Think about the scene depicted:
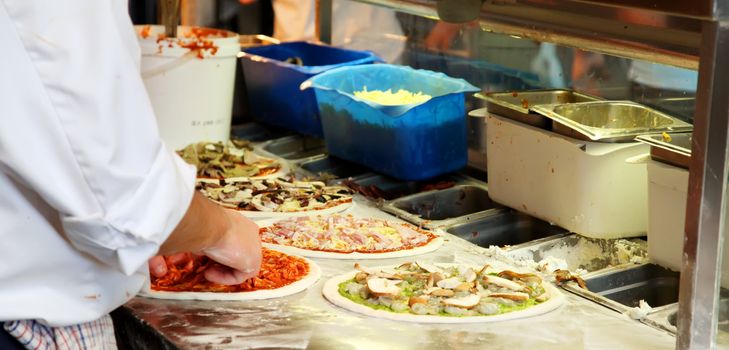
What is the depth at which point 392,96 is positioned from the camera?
3.39 metres

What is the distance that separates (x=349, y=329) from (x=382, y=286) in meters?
0.19

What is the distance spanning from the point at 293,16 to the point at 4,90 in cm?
410

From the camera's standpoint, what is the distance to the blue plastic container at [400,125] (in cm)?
309

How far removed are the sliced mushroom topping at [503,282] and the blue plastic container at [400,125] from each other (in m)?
0.85

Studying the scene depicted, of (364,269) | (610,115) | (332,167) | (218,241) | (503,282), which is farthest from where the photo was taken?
(332,167)

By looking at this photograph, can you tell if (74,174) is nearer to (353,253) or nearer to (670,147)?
(353,253)

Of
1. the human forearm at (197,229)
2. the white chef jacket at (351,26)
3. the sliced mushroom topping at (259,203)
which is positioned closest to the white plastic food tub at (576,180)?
the sliced mushroom topping at (259,203)

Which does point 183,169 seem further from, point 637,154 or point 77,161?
point 637,154

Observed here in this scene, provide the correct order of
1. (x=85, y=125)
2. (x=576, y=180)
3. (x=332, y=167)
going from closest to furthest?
1. (x=85, y=125)
2. (x=576, y=180)
3. (x=332, y=167)

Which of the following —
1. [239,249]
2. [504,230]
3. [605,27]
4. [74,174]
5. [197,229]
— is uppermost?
[605,27]

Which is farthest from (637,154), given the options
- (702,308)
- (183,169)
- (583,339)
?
(183,169)

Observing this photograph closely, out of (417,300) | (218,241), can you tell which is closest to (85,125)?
(218,241)

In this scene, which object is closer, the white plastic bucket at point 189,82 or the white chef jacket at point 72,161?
the white chef jacket at point 72,161

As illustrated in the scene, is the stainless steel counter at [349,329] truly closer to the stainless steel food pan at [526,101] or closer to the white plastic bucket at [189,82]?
the stainless steel food pan at [526,101]
